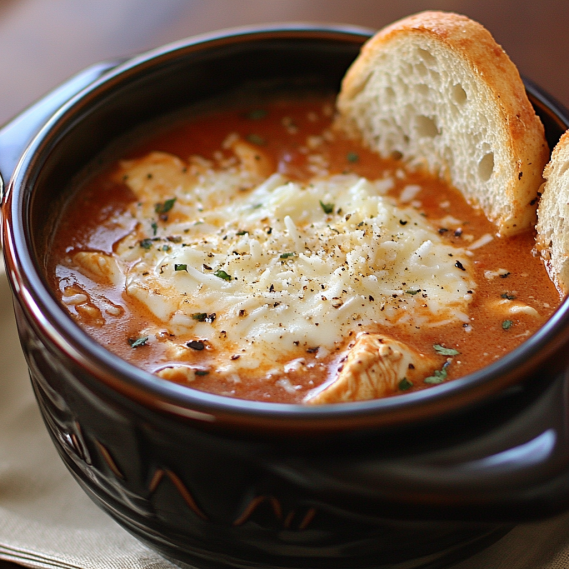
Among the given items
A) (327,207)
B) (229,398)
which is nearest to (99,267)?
(327,207)

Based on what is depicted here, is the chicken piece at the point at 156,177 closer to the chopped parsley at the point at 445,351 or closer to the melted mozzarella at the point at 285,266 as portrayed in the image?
the melted mozzarella at the point at 285,266

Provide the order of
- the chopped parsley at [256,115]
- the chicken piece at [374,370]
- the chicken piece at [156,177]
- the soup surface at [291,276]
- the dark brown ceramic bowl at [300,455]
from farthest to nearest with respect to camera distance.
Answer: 1. the chopped parsley at [256,115]
2. the chicken piece at [156,177]
3. the soup surface at [291,276]
4. the chicken piece at [374,370]
5. the dark brown ceramic bowl at [300,455]

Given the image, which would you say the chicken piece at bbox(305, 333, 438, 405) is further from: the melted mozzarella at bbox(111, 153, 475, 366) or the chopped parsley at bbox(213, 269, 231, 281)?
the chopped parsley at bbox(213, 269, 231, 281)

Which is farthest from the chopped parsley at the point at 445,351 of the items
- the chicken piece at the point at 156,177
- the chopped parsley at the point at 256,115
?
the chopped parsley at the point at 256,115

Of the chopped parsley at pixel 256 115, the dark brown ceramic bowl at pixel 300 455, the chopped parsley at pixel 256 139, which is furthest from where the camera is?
the chopped parsley at pixel 256 115

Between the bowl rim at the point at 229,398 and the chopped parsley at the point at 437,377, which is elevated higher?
the bowl rim at the point at 229,398

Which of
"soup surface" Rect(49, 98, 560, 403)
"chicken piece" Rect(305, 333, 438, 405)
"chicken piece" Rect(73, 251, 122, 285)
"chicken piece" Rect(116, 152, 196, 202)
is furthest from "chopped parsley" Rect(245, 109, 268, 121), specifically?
"chicken piece" Rect(305, 333, 438, 405)

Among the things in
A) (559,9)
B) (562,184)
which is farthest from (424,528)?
(559,9)
